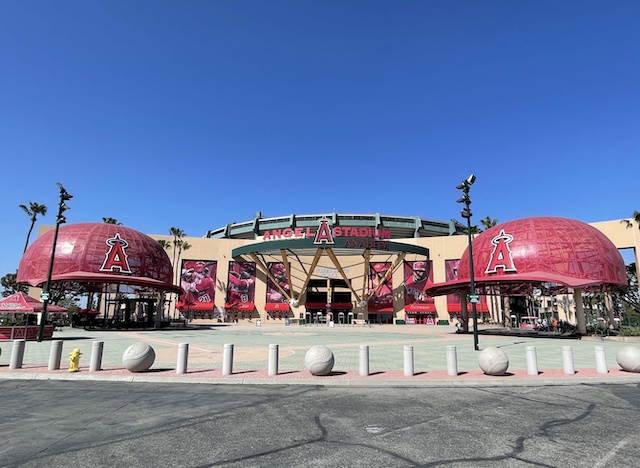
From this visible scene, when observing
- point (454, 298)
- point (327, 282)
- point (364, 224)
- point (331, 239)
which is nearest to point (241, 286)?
point (327, 282)

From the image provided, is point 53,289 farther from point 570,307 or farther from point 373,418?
point 570,307

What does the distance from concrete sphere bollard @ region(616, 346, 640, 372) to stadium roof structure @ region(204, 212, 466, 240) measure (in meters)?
68.2

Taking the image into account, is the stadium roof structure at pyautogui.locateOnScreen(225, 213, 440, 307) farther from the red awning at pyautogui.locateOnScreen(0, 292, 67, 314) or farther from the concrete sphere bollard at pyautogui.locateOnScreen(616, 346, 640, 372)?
Result: the concrete sphere bollard at pyautogui.locateOnScreen(616, 346, 640, 372)

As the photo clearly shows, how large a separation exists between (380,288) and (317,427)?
65.6m

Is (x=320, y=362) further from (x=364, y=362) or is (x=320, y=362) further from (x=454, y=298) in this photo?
(x=454, y=298)

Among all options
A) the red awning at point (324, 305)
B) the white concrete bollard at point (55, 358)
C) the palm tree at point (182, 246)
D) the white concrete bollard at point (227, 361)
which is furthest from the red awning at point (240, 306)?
the white concrete bollard at point (227, 361)

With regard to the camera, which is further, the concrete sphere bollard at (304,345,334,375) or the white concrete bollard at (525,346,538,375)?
the white concrete bollard at (525,346,538,375)

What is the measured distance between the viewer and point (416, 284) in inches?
2731

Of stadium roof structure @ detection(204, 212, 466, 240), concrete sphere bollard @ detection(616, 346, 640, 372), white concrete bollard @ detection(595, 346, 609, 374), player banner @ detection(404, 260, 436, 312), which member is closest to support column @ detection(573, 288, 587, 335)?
concrete sphere bollard @ detection(616, 346, 640, 372)

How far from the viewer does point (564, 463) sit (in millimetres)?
5074

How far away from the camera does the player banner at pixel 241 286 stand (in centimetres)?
7031

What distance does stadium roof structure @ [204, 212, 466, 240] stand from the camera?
270 ft

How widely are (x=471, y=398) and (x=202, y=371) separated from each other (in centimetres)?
826

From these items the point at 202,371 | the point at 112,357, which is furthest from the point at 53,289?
the point at 202,371
